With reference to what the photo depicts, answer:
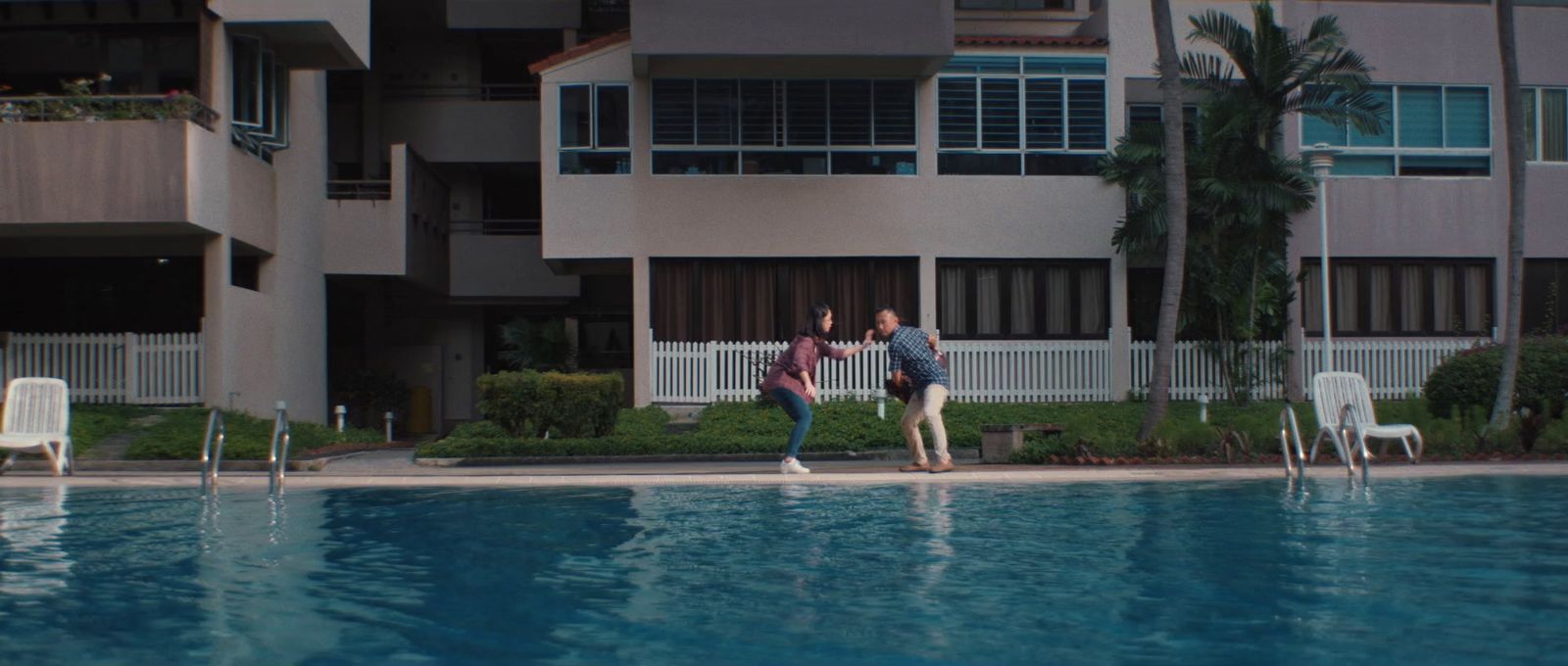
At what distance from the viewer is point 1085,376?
1037 inches

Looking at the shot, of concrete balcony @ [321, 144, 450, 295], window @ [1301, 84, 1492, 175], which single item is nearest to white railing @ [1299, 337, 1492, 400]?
window @ [1301, 84, 1492, 175]

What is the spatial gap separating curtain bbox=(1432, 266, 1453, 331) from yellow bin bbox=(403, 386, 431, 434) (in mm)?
21113

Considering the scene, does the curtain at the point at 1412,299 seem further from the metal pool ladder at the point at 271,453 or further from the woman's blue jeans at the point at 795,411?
the metal pool ladder at the point at 271,453

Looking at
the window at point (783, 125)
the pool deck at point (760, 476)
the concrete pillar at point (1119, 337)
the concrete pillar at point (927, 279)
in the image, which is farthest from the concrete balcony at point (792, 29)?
the pool deck at point (760, 476)

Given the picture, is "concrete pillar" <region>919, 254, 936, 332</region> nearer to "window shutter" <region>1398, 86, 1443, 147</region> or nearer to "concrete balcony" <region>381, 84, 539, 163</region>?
"window shutter" <region>1398, 86, 1443, 147</region>

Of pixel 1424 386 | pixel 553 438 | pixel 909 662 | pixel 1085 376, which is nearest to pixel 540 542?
pixel 909 662

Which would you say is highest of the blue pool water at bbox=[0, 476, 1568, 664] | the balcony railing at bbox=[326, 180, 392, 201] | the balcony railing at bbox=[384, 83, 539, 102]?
the balcony railing at bbox=[384, 83, 539, 102]

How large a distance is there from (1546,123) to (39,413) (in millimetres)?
25798

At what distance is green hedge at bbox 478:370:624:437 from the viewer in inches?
763

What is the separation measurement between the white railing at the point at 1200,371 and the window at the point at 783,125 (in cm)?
553

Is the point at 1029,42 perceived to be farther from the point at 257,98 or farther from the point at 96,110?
the point at 96,110

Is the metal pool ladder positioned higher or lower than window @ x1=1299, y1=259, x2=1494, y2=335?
lower

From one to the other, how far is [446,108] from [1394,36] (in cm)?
1920

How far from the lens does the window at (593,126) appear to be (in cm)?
2616
